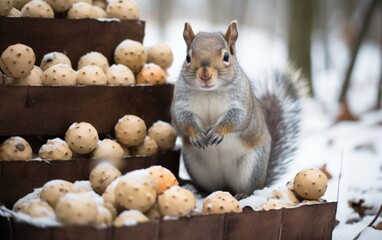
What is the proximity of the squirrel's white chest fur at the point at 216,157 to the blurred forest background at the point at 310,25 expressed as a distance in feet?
9.12

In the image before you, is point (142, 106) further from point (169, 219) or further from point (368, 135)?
point (368, 135)

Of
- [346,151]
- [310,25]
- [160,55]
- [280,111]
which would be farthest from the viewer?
[310,25]

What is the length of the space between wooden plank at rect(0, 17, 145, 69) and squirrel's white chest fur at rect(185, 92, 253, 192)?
499 mm

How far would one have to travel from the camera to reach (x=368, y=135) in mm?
4480

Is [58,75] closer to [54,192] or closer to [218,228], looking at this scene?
[54,192]

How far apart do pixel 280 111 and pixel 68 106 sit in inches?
45.3

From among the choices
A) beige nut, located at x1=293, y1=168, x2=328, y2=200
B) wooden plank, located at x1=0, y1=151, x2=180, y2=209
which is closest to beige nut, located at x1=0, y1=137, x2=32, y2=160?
wooden plank, located at x1=0, y1=151, x2=180, y2=209

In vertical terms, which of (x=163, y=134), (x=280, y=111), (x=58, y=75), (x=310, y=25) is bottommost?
(x=163, y=134)

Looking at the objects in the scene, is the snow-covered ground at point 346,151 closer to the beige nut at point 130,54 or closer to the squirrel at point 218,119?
the beige nut at point 130,54

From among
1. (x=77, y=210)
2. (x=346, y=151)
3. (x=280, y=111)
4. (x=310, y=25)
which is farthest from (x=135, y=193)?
(x=310, y=25)

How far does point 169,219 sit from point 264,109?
1.45 m

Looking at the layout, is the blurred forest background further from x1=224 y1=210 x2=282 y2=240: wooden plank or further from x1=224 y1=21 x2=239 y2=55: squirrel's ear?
x1=224 y1=210 x2=282 y2=240: wooden plank

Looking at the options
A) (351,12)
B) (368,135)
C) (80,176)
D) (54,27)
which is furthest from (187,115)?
(351,12)

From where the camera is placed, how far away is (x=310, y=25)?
19.5 ft
